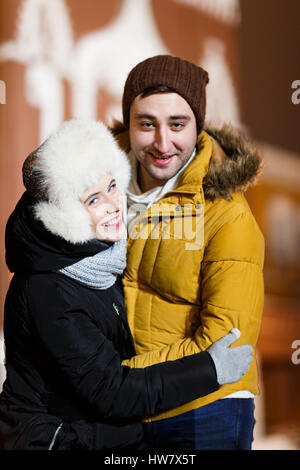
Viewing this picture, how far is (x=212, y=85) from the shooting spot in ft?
11.4

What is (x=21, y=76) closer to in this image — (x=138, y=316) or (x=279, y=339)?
(x=138, y=316)

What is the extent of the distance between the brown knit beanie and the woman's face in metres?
0.29

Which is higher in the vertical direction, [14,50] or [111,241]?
[14,50]

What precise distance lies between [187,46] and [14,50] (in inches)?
47.3

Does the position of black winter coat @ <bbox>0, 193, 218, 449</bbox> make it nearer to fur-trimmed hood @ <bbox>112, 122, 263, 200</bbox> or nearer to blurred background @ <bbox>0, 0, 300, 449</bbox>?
fur-trimmed hood @ <bbox>112, 122, 263, 200</bbox>

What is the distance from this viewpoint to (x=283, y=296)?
401cm

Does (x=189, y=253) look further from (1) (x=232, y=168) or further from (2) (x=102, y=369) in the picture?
(2) (x=102, y=369)

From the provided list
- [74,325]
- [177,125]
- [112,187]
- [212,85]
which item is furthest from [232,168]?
[212,85]

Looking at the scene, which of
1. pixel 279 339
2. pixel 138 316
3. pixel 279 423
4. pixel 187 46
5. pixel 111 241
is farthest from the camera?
pixel 279 339

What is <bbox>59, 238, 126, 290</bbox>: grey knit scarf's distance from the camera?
1.19 metres

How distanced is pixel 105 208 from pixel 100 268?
14 cm

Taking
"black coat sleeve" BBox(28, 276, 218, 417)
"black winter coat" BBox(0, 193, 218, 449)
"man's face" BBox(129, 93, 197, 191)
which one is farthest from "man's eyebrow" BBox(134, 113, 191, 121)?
"black coat sleeve" BBox(28, 276, 218, 417)

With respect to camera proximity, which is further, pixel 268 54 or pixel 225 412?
pixel 268 54
